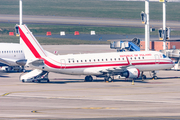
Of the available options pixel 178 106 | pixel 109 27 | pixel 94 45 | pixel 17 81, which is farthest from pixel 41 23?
pixel 178 106

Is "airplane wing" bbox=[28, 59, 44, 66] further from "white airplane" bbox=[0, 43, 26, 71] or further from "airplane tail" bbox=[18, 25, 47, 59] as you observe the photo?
"white airplane" bbox=[0, 43, 26, 71]

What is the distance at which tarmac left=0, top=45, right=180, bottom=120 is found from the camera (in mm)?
29188

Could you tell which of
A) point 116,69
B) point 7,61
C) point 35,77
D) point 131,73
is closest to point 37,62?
point 35,77

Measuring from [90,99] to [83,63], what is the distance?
50.1 feet

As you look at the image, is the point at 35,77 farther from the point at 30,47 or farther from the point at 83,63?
the point at 83,63

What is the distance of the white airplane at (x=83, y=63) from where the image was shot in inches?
2024

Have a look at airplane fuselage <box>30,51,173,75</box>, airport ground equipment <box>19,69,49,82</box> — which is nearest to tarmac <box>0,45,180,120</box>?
airport ground equipment <box>19,69,49,82</box>

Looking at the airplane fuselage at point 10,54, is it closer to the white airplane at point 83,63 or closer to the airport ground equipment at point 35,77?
the white airplane at point 83,63

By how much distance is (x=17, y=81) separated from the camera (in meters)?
54.0

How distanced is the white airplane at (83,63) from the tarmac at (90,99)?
69.4 inches

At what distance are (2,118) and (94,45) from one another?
81732mm

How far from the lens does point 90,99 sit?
3781cm

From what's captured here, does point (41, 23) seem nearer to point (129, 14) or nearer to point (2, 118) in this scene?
point (129, 14)

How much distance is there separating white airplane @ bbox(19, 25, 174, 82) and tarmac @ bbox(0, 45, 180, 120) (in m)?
1.76
